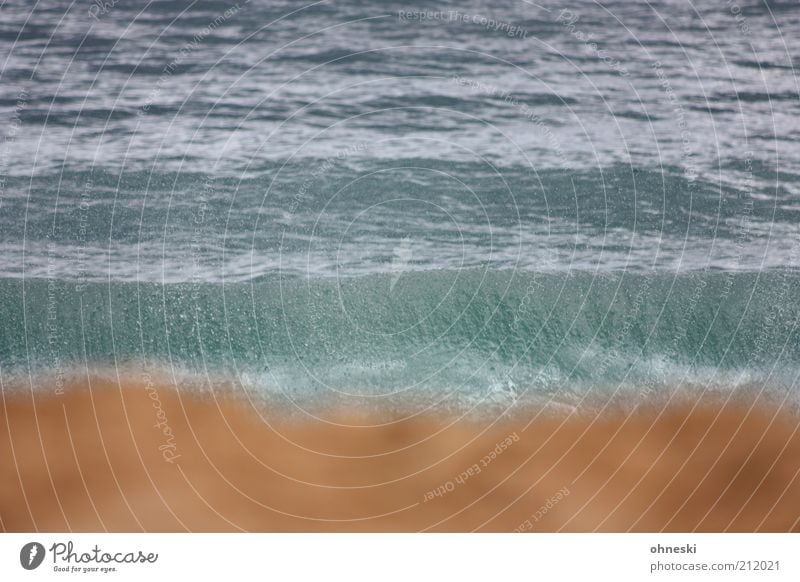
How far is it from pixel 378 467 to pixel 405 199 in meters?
0.58

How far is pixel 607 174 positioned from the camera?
1949 millimetres

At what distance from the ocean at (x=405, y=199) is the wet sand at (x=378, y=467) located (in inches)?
2.3

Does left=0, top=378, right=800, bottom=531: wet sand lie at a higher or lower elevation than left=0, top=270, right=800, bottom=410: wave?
lower

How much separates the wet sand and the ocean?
59mm

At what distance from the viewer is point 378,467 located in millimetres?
1908

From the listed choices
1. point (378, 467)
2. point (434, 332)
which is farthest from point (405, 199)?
point (378, 467)

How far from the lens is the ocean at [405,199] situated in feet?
6.26

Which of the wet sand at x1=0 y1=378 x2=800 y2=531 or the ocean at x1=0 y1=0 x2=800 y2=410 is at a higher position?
the ocean at x1=0 y1=0 x2=800 y2=410

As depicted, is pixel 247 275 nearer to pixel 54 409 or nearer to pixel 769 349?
pixel 54 409

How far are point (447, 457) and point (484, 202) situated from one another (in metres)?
0.56

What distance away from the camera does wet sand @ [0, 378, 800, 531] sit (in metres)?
1.89

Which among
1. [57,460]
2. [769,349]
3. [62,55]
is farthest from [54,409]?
[769,349]

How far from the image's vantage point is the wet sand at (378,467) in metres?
1.89

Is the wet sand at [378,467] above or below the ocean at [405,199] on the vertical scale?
below
